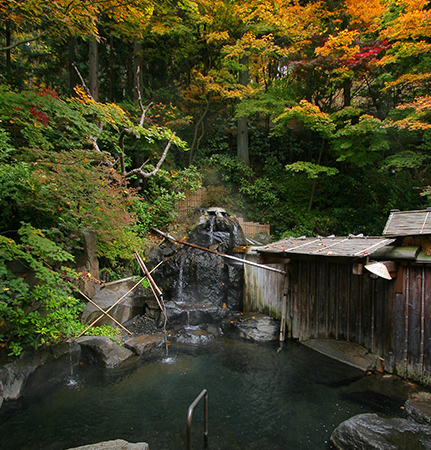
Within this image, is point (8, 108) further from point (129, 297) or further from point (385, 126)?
point (385, 126)

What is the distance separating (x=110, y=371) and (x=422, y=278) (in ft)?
24.3

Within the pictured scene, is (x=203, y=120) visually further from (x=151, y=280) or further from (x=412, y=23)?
(x=151, y=280)

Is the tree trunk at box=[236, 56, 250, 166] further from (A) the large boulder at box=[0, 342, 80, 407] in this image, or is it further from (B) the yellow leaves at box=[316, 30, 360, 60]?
(A) the large boulder at box=[0, 342, 80, 407]

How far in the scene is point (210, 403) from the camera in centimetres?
544

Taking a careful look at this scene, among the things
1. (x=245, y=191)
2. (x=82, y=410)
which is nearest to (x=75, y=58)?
(x=245, y=191)

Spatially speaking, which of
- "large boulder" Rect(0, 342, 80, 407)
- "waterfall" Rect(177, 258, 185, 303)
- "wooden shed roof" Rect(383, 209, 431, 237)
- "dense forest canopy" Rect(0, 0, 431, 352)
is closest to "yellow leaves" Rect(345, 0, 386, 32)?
"dense forest canopy" Rect(0, 0, 431, 352)

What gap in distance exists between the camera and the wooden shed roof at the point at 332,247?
5613mm

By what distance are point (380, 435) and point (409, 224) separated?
13.0 ft

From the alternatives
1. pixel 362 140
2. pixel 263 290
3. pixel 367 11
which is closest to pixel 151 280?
pixel 263 290

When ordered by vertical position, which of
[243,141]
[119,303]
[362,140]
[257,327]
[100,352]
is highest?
[243,141]

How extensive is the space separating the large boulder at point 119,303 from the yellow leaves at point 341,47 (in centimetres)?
1257

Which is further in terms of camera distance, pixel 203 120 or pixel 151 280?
pixel 203 120

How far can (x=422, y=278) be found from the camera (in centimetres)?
544

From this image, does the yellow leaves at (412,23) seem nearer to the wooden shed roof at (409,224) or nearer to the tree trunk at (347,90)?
the tree trunk at (347,90)
